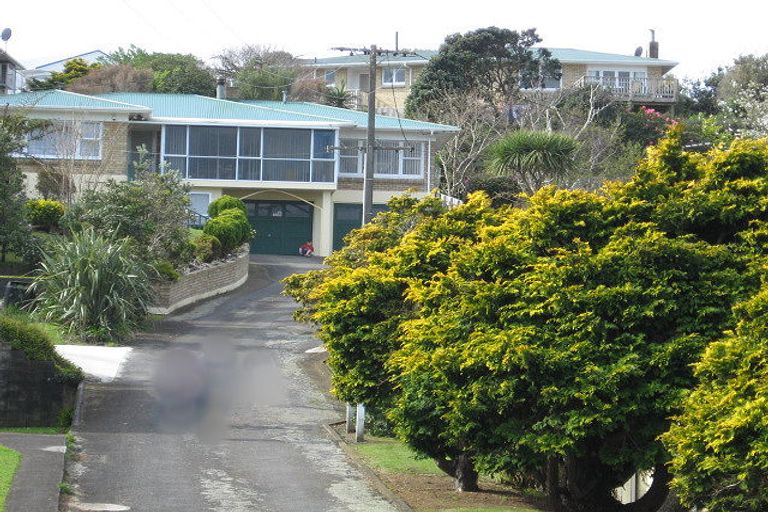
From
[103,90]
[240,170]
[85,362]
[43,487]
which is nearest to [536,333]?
[43,487]

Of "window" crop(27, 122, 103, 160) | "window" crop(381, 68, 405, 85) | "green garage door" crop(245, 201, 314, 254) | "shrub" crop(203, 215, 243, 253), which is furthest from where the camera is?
"window" crop(381, 68, 405, 85)

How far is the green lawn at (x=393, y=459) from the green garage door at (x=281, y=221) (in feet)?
96.2

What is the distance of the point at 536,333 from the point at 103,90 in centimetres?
5594

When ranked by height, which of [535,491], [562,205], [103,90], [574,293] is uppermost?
[103,90]

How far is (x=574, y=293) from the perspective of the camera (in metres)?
11.5

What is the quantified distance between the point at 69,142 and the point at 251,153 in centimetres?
771

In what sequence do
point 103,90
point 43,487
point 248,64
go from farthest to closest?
point 248,64
point 103,90
point 43,487

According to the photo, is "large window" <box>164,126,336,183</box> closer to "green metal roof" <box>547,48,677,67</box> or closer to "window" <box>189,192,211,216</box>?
"window" <box>189,192,211,216</box>

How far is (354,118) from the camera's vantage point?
49.8m

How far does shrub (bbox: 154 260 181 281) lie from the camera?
32.6m

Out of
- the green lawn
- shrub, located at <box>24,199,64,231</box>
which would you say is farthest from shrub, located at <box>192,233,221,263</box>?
the green lawn

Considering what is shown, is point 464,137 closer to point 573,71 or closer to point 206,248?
point 206,248

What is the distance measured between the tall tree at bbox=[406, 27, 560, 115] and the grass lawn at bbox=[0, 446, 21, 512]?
4035cm

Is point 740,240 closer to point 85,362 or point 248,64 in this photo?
point 85,362
